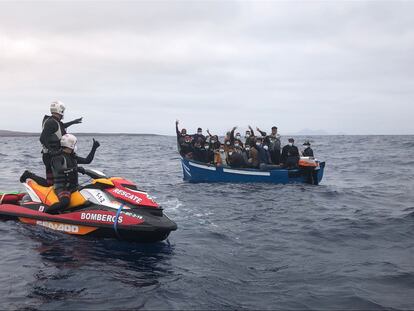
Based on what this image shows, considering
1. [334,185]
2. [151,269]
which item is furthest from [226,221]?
[334,185]

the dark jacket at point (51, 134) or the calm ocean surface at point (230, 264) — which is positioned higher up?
the dark jacket at point (51, 134)

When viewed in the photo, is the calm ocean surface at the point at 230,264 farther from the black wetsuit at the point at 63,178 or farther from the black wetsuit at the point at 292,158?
the black wetsuit at the point at 292,158

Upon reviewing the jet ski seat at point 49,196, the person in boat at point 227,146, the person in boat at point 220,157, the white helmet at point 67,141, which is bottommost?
the jet ski seat at point 49,196

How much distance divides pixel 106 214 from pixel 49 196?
1.67m

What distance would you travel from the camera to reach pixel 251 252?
325 inches

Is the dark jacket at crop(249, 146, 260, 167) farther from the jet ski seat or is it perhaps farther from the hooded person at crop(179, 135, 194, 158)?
the jet ski seat

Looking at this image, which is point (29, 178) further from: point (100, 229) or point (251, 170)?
point (251, 170)

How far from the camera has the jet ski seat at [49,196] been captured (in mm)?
8750

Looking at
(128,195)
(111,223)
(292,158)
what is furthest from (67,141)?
(292,158)

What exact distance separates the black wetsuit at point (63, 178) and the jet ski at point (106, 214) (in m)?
0.16

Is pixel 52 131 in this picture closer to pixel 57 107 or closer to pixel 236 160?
pixel 57 107

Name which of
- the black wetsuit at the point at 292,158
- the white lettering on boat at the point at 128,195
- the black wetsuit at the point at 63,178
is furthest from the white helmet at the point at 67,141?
the black wetsuit at the point at 292,158

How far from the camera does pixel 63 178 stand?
8.73 metres

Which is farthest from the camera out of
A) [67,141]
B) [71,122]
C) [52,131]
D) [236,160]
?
[236,160]
